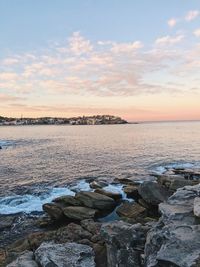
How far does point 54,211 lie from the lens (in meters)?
26.2

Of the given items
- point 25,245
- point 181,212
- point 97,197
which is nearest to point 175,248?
point 181,212

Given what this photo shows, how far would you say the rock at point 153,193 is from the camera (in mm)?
27422

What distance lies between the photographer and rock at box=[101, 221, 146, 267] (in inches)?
493

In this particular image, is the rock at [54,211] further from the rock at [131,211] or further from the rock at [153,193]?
the rock at [153,193]

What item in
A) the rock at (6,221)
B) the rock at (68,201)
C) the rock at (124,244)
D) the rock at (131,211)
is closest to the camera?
the rock at (124,244)

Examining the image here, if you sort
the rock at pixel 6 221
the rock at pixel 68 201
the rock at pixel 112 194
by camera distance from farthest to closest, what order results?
the rock at pixel 112 194 < the rock at pixel 68 201 < the rock at pixel 6 221

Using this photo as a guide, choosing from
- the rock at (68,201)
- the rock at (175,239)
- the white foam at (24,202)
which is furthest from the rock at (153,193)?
the rock at (175,239)

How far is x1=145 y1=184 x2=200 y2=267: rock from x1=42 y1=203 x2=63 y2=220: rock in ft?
45.6

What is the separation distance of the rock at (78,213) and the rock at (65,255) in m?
10.5

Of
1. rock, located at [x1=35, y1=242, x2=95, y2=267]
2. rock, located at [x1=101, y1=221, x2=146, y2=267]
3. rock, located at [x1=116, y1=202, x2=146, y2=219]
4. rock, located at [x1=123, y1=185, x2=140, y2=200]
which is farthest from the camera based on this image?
rock, located at [x1=123, y1=185, x2=140, y2=200]

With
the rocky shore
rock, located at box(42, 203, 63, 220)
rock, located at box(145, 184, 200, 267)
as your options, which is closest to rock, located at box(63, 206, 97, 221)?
rock, located at box(42, 203, 63, 220)

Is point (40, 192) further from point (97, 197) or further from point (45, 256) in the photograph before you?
point (45, 256)

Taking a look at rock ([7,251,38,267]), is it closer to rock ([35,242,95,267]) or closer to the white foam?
rock ([35,242,95,267])

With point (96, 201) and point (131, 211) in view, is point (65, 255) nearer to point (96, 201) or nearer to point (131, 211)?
point (131, 211)
